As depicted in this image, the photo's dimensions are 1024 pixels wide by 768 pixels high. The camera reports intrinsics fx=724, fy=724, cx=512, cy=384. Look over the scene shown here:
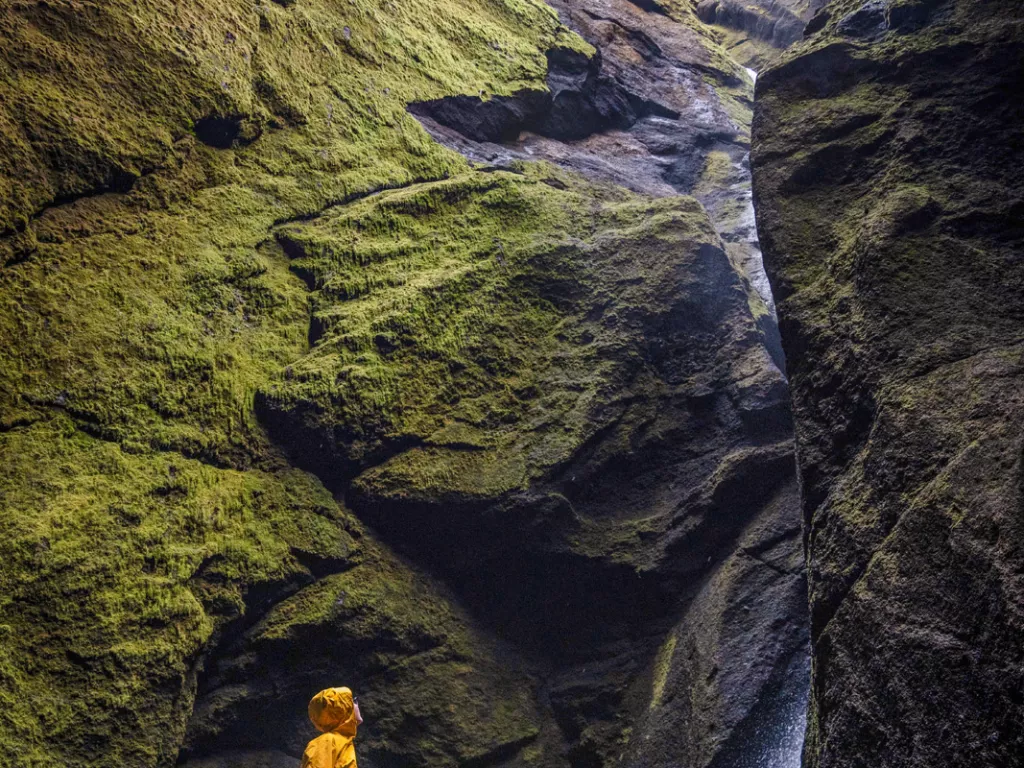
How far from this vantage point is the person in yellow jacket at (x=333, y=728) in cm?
478

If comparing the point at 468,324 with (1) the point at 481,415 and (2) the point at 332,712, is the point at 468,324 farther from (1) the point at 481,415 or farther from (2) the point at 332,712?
(2) the point at 332,712

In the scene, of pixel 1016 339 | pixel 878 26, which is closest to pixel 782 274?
pixel 1016 339

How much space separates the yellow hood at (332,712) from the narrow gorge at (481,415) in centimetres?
82

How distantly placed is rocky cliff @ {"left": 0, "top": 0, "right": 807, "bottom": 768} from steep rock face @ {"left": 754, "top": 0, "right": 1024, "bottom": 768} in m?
2.14

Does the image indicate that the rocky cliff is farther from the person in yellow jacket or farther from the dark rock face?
the person in yellow jacket

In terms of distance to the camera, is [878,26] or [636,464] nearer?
[878,26]

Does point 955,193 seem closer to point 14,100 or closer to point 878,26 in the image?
point 878,26

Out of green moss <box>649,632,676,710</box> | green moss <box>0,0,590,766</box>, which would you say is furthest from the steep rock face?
green moss <box>0,0,590,766</box>

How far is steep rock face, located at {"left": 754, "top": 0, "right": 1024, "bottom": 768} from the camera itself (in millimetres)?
2648

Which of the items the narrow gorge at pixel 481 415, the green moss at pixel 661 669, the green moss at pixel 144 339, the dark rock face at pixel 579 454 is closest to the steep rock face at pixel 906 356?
the narrow gorge at pixel 481 415

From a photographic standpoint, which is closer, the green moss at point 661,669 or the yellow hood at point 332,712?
the yellow hood at point 332,712

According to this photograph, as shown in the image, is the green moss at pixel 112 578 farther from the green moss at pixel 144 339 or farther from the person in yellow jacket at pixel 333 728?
the person in yellow jacket at pixel 333 728

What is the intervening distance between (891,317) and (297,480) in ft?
15.2

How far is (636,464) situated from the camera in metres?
6.89
